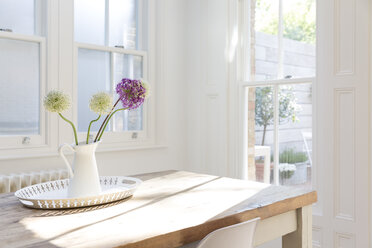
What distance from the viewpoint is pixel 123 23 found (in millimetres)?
3506

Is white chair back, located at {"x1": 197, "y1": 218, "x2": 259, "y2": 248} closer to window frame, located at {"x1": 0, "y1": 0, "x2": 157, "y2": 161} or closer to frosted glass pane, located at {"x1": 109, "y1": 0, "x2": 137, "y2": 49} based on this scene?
window frame, located at {"x1": 0, "y1": 0, "x2": 157, "y2": 161}

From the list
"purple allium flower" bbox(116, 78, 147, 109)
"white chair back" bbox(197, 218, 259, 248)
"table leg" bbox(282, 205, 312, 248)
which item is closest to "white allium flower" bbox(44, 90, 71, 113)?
"purple allium flower" bbox(116, 78, 147, 109)

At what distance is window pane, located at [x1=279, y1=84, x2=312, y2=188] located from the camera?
2963mm

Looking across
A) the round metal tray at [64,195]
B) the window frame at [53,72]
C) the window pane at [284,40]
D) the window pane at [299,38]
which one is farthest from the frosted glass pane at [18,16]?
the window pane at [299,38]

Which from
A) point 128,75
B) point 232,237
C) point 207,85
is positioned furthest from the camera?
point 207,85

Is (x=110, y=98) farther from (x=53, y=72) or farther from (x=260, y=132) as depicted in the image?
(x=260, y=132)

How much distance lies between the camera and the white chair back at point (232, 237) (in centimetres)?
114

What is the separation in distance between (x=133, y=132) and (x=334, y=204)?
185 cm

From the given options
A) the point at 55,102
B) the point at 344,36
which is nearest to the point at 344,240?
the point at 344,36

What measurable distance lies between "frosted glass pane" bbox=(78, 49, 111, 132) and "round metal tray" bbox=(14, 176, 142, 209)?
1.40 meters

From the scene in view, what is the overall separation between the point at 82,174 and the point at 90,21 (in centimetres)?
210

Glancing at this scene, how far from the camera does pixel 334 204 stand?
107 inches

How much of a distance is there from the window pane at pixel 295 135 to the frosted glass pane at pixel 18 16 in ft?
6.97

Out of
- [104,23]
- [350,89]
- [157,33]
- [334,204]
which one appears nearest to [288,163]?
[334,204]
